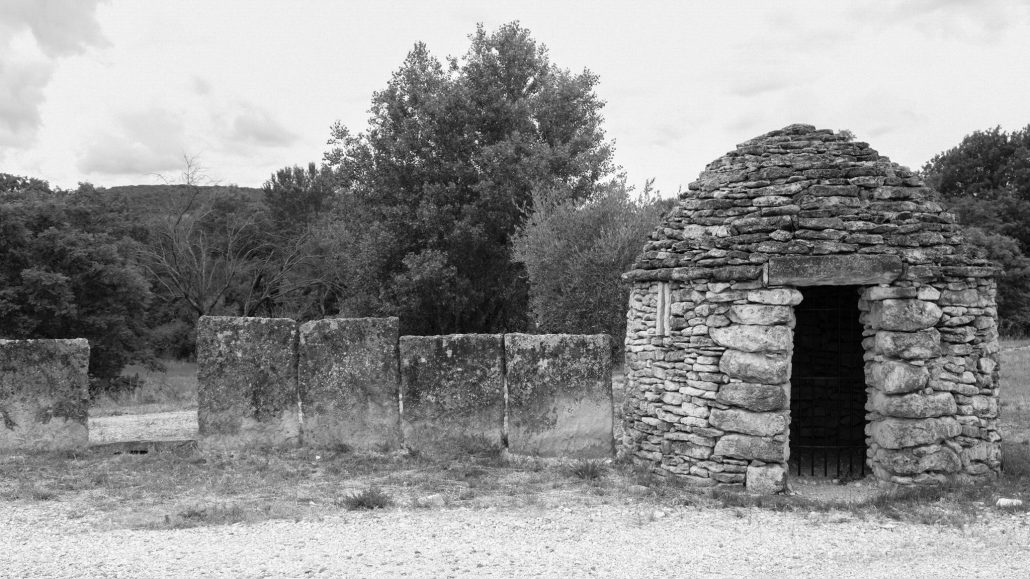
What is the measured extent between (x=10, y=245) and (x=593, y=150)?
1737 cm

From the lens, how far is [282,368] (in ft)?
31.3

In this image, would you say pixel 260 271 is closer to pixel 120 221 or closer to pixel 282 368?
pixel 120 221

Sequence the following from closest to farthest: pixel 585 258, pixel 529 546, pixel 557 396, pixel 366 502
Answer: pixel 529 546 < pixel 366 502 < pixel 557 396 < pixel 585 258

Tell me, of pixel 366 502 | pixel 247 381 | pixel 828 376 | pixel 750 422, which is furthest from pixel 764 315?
pixel 247 381

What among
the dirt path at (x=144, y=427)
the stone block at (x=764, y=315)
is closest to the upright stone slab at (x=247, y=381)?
the dirt path at (x=144, y=427)

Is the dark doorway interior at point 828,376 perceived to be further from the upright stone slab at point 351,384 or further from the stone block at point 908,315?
the upright stone slab at point 351,384

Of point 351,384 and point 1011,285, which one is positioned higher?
point 1011,285

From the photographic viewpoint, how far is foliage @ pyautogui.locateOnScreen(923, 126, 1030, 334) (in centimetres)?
2978

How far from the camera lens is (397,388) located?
9547mm

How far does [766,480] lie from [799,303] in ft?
6.14

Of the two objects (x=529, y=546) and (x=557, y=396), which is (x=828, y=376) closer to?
(x=557, y=396)

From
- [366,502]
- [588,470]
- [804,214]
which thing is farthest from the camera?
[588,470]

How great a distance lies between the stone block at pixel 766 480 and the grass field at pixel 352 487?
16 cm

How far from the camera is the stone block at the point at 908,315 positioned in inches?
300
